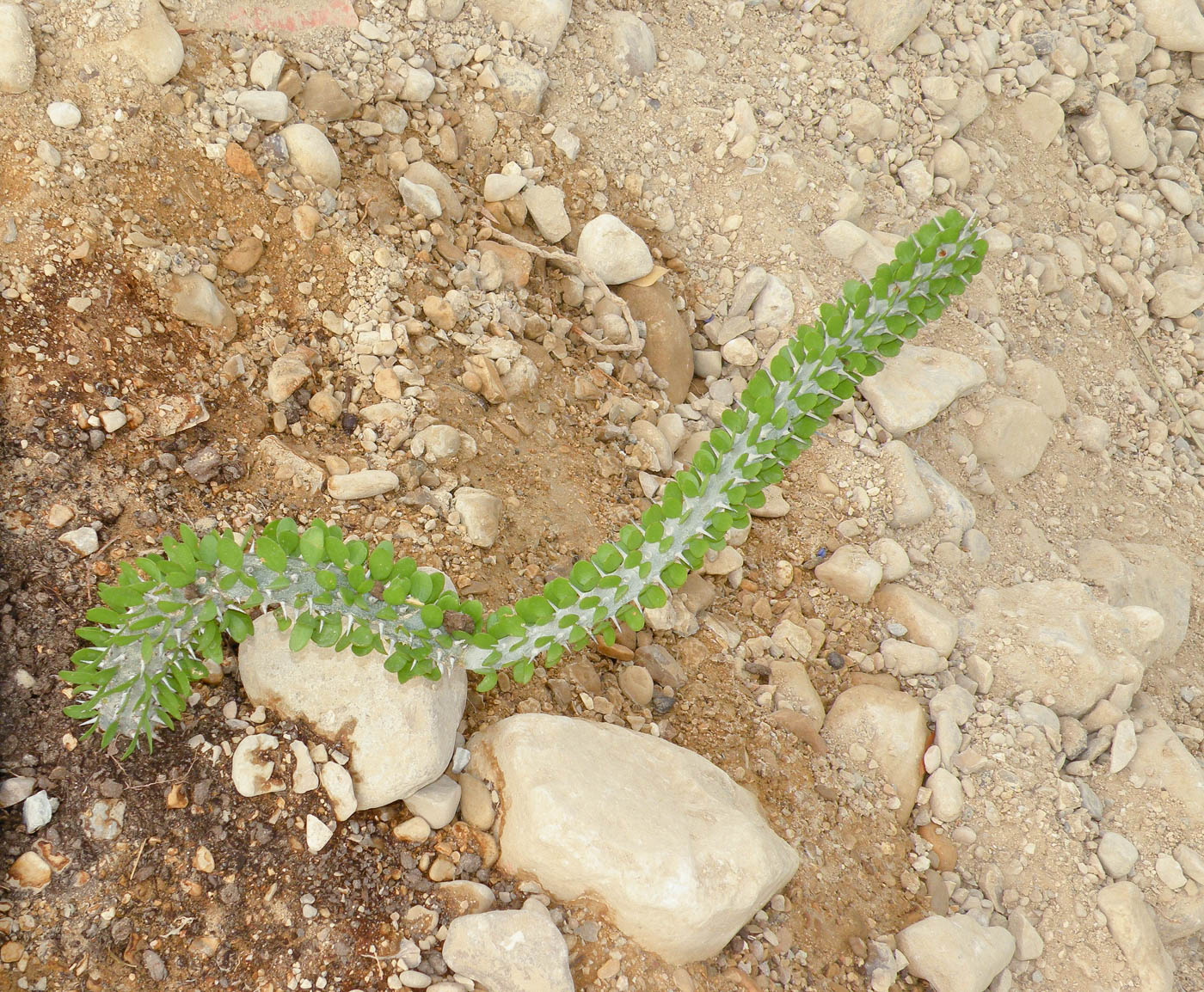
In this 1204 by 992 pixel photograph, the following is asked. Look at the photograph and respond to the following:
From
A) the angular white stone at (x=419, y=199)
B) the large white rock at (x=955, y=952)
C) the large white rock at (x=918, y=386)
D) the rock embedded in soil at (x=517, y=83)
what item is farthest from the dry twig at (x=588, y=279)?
the large white rock at (x=955, y=952)

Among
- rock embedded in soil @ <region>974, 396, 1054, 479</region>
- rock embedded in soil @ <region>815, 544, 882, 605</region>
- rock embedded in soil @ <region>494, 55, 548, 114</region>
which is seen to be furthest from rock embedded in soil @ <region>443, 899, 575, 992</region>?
rock embedded in soil @ <region>494, 55, 548, 114</region>

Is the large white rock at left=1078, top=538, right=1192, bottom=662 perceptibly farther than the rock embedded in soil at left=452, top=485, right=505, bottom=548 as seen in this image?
Yes

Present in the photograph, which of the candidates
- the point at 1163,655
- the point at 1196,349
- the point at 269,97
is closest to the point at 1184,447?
the point at 1196,349

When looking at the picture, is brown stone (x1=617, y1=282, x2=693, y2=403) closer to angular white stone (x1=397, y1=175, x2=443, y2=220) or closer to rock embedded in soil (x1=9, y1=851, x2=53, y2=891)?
angular white stone (x1=397, y1=175, x2=443, y2=220)

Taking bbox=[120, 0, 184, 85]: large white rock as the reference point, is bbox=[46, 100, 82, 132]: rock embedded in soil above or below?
below

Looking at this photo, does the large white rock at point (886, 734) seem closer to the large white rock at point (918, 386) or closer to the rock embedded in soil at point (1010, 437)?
the large white rock at point (918, 386)

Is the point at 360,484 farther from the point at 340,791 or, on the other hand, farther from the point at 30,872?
the point at 30,872

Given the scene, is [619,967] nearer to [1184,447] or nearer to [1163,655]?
[1163,655]
